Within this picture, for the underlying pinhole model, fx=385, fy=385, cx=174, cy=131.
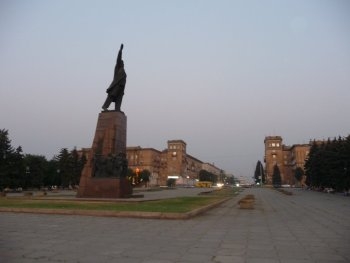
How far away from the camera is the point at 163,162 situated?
156 m

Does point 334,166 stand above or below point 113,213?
above

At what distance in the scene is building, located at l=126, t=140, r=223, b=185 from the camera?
13888 centimetres

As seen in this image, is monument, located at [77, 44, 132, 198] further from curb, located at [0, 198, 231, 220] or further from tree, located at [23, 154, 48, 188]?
tree, located at [23, 154, 48, 188]

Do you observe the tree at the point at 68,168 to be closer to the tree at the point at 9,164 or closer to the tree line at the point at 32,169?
the tree line at the point at 32,169

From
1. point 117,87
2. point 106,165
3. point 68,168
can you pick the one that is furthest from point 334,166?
point 68,168

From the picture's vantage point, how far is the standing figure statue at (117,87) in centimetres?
2639

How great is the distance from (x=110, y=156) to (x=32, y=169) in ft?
144

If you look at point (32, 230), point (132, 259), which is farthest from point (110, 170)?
point (132, 259)

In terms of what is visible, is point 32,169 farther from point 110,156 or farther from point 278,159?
point 278,159

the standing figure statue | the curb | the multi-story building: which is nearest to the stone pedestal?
the standing figure statue

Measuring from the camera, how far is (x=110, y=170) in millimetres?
23672

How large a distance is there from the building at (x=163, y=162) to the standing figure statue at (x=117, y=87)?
108 meters

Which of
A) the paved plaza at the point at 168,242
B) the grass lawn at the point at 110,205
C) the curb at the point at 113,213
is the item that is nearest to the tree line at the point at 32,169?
the grass lawn at the point at 110,205

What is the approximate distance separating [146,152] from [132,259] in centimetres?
13328
